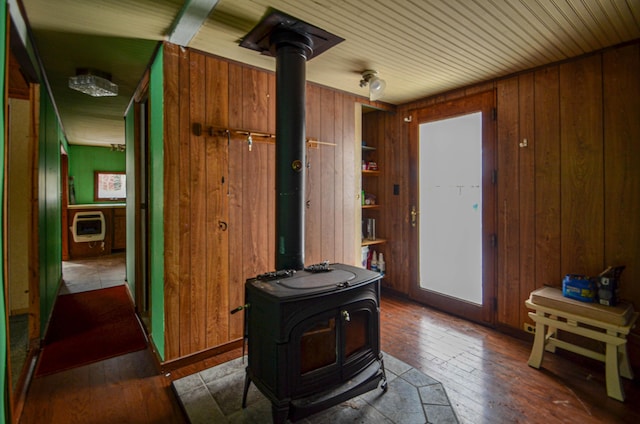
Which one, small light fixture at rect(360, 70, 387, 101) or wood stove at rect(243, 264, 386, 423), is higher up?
small light fixture at rect(360, 70, 387, 101)

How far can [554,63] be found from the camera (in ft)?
8.13

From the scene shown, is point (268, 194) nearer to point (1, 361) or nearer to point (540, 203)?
point (1, 361)

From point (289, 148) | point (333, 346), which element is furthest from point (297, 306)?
point (289, 148)

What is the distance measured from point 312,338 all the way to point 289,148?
1.09 m

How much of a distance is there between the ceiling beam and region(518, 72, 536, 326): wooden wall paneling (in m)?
2.47

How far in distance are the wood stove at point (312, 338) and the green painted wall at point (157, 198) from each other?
0.86 metres

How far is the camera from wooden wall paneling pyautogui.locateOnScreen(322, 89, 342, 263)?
122 inches

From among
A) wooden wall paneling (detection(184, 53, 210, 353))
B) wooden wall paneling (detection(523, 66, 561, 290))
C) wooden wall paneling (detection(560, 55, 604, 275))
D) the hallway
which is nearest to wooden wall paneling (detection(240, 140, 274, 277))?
wooden wall paneling (detection(184, 53, 210, 353))

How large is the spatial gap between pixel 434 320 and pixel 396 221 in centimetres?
119

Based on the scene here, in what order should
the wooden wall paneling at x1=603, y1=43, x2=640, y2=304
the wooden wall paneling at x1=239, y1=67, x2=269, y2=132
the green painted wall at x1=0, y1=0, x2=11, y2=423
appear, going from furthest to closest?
the wooden wall paneling at x1=239, y1=67, x2=269, y2=132 → the wooden wall paneling at x1=603, y1=43, x2=640, y2=304 → the green painted wall at x1=0, y1=0, x2=11, y2=423

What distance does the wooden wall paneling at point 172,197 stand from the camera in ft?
7.14

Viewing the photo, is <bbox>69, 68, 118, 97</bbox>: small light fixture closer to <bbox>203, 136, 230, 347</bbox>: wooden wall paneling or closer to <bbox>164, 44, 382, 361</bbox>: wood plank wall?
<bbox>164, 44, 382, 361</bbox>: wood plank wall

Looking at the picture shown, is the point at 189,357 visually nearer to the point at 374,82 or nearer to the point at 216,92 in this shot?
the point at 216,92

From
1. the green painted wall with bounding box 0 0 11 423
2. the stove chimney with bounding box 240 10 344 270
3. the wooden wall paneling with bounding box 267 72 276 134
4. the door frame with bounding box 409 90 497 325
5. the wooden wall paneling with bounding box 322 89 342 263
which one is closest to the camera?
the green painted wall with bounding box 0 0 11 423
